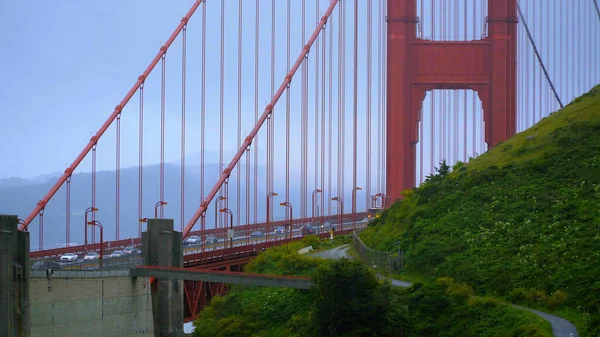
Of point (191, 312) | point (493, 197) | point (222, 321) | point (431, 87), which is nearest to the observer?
point (222, 321)

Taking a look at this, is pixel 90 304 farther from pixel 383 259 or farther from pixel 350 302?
pixel 350 302

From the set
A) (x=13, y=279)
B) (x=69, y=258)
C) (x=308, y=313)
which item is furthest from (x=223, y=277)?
(x=69, y=258)

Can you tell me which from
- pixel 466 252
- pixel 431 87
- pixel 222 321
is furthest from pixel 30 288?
pixel 431 87

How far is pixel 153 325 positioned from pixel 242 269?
1235cm

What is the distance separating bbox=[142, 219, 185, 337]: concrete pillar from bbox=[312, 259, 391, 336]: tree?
48.8 ft

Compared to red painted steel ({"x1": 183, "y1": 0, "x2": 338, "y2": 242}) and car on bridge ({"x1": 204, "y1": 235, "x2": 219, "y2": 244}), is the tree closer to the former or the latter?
red painted steel ({"x1": 183, "y1": 0, "x2": 338, "y2": 242})

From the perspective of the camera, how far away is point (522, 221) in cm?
4988

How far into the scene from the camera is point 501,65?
2771 inches

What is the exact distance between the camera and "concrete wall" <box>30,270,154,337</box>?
156ft

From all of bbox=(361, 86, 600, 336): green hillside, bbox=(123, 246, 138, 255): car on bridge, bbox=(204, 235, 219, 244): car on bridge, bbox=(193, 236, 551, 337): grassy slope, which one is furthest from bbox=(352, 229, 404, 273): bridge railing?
bbox=(204, 235, 219, 244): car on bridge

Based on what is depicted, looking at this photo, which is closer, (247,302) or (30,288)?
(30,288)

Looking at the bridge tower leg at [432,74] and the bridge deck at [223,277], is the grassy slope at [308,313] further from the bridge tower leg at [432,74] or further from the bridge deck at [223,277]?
the bridge tower leg at [432,74]

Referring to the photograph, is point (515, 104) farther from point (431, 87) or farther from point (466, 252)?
point (466, 252)

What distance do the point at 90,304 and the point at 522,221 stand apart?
19.2 metres
